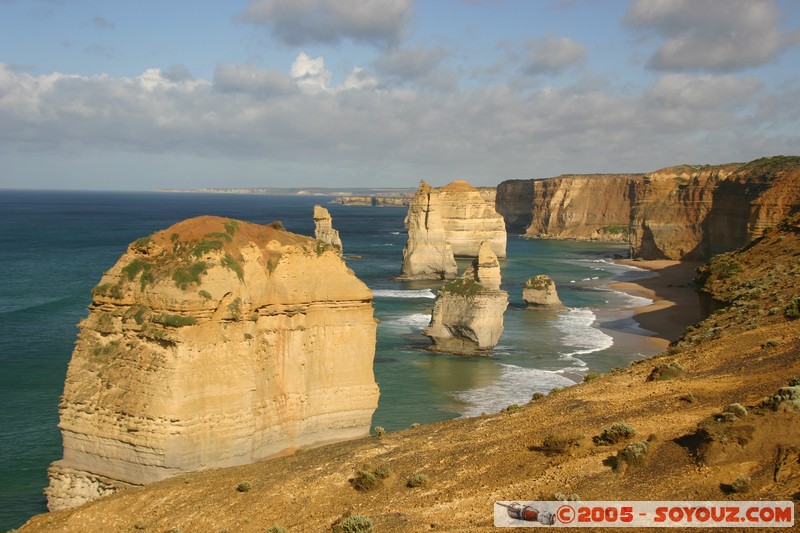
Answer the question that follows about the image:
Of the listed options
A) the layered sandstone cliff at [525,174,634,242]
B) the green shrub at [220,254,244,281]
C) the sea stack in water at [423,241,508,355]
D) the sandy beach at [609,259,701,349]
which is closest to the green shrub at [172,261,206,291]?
the green shrub at [220,254,244,281]

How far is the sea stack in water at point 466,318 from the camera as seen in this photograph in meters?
43.9

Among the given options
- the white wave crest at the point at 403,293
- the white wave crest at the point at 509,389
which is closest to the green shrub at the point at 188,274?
the white wave crest at the point at 509,389

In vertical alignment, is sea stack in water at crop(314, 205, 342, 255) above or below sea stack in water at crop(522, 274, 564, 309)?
above

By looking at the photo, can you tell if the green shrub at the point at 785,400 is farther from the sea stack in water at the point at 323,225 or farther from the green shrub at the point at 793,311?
the sea stack in water at the point at 323,225

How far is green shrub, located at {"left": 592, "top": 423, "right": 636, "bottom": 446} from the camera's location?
49.6 ft

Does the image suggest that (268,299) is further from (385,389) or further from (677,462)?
(385,389)

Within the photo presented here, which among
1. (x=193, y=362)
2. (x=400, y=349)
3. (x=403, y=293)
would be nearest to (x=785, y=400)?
(x=193, y=362)

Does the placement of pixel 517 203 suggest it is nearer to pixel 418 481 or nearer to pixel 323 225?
pixel 323 225

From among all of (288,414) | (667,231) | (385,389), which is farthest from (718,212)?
(288,414)

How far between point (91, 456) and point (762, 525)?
14964 millimetres

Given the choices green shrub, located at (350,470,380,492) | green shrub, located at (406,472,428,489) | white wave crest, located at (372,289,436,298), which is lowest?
white wave crest, located at (372,289,436,298)

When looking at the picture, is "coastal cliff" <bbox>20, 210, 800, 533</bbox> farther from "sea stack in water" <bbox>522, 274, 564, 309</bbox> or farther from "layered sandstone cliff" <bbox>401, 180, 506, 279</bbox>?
"layered sandstone cliff" <bbox>401, 180, 506, 279</bbox>

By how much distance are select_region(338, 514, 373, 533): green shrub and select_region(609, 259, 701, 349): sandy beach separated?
122 feet

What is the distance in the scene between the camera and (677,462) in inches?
538
